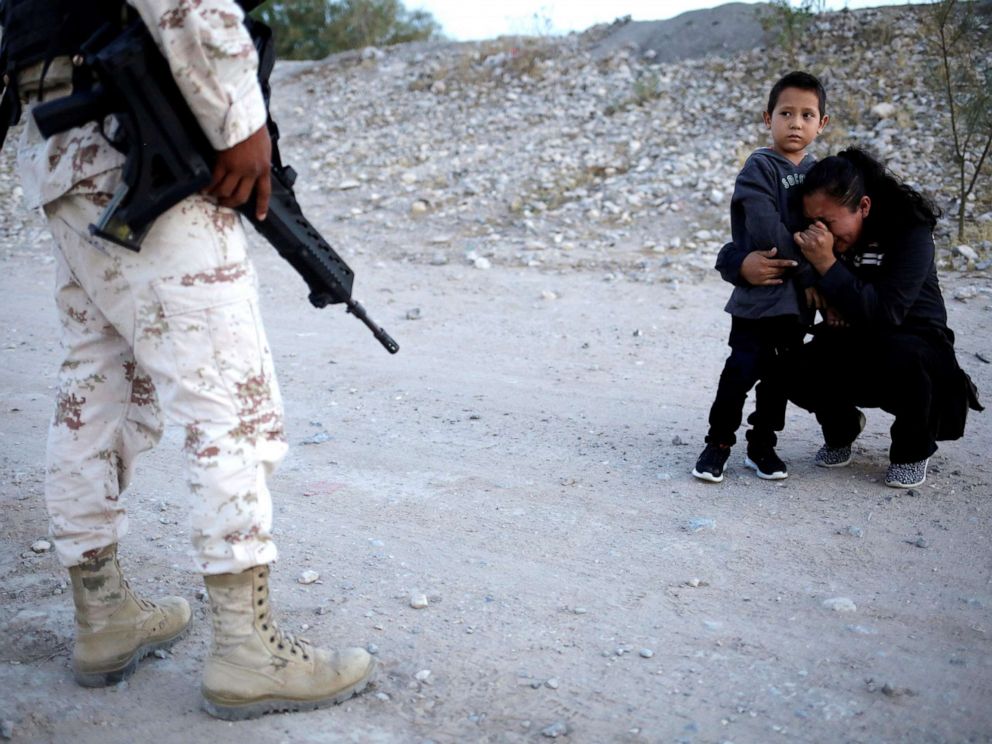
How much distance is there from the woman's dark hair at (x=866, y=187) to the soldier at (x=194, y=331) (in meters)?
1.97

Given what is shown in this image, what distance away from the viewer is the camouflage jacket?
1.69 meters

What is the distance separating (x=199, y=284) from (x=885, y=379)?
2.33 metres

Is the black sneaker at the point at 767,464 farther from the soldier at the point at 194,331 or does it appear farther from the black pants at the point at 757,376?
the soldier at the point at 194,331

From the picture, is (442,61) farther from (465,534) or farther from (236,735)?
(236,735)

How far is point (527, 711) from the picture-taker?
197 cm

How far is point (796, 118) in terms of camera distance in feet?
10.3

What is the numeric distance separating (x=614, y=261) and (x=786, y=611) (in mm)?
4345

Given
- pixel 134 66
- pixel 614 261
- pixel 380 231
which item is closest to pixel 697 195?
pixel 614 261

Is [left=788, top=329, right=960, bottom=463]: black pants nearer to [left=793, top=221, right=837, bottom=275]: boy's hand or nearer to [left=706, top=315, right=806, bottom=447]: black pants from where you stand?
[left=706, top=315, right=806, bottom=447]: black pants

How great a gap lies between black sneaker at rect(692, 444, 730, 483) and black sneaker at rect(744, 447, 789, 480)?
0.42 ft

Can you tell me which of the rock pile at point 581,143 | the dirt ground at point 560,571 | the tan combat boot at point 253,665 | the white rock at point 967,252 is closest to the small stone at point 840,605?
the dirt ground at point 560,571

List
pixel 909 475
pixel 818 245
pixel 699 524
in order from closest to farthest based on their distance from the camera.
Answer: pixel 699 524 → pixel 818 245 → pixel 909 475

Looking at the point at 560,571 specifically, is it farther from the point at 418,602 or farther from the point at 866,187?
the point at 866,187

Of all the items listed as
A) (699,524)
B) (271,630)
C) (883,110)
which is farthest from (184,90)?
(883,110)
